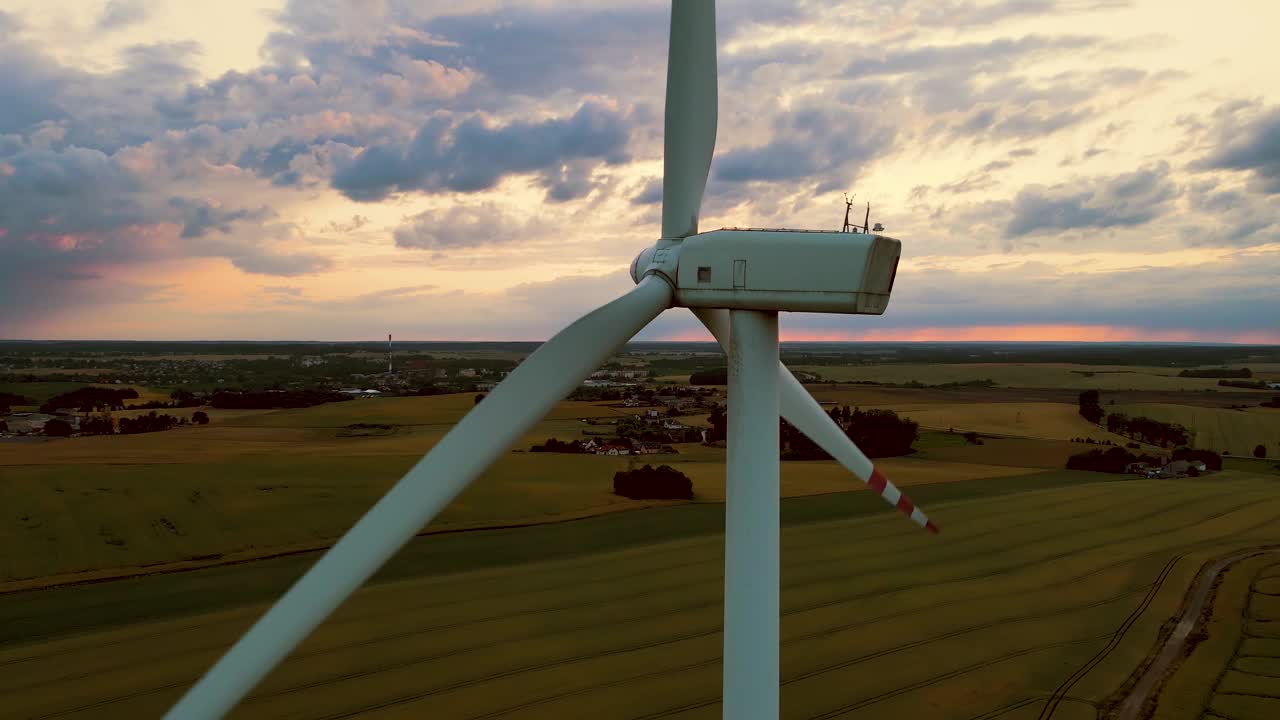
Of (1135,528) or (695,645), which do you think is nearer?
(695,645)

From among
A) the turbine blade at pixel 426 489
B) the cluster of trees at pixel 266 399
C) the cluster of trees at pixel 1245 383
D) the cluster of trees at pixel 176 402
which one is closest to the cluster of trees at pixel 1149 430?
the cluster of trees at pixel 1245 383

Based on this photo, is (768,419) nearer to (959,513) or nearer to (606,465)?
(959,513)

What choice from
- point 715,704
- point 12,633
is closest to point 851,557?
point 715,704

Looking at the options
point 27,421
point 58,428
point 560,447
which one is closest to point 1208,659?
point 560,447

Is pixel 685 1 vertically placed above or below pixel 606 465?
above

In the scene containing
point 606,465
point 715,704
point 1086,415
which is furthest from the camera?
point 1086,415

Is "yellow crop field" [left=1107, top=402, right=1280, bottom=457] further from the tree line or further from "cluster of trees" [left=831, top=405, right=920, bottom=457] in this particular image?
"cluster of trees" [left=831, top=405, right=920, bottom=457]

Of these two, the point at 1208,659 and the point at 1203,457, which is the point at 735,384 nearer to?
the point at 1208,659

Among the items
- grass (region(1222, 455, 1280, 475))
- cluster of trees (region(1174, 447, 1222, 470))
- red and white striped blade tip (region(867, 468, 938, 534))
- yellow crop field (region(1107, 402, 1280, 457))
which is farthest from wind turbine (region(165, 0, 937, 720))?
yellow crop field (region(1107, 402, 1280, 457))
